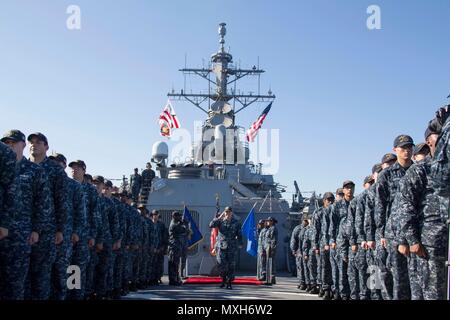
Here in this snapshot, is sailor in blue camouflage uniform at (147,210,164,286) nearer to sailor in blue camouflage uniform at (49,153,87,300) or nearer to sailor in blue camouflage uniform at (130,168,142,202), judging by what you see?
sailor in blue camouflage uniform at (130,168,142,202)

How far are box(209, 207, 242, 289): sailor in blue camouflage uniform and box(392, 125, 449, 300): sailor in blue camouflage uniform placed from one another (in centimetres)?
723

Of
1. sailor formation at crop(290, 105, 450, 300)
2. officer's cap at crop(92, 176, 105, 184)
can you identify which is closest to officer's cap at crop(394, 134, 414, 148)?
sailor formation at crop(290, 105, 450, 300)

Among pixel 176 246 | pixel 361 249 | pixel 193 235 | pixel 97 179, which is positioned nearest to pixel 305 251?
pixel 176 246

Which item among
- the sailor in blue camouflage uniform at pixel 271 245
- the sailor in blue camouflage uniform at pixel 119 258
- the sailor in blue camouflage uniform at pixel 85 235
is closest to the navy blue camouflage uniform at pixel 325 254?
the sailor in blue camouflage uniform at pixel 271 245

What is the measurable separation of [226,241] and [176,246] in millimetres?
1657

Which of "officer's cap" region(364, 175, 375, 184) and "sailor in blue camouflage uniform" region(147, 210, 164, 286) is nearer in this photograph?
"officer's cap" region(364, 175, 375, 184)

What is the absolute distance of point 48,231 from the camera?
5.83 meters

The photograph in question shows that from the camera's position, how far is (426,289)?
4.62 meters

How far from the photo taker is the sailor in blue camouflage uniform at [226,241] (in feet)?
39.9

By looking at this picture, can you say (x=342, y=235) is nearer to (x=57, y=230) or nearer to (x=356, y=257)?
(x=356, y=257)

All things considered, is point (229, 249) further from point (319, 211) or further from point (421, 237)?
point (421, 237)

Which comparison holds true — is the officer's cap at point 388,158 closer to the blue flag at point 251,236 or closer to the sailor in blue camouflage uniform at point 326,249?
the sailor in blue camouflage uniform at point 326,249

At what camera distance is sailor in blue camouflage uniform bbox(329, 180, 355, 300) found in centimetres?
884

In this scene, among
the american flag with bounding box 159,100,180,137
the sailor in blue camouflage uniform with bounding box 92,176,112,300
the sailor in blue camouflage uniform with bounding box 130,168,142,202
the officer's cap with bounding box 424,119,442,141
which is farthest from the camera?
the american flag with bounding box 159,100,180,137
